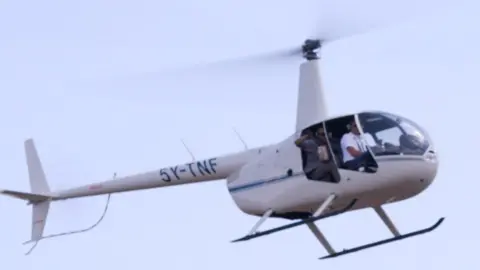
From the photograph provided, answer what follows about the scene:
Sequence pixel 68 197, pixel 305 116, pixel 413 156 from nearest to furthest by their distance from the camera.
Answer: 1. pixel 413 156
2. pixel 305 116
3. pixel 68 197

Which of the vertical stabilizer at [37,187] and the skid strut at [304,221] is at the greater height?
the vertical stabilizer at [37,187]

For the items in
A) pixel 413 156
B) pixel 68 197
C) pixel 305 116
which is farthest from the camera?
pixel 68 197

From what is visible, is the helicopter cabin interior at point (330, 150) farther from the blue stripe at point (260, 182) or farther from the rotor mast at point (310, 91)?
the rotor mast at point (310, 91)

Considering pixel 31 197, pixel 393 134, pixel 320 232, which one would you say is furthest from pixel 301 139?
pixel 31 197

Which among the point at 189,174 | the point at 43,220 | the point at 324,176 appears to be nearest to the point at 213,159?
the point at 189,174

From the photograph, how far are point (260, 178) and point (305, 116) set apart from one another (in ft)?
→ 4.52

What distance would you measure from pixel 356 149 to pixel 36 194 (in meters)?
9.20

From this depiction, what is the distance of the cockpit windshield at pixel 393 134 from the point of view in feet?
84.7

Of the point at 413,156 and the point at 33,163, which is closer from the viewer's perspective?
the point at 413,156

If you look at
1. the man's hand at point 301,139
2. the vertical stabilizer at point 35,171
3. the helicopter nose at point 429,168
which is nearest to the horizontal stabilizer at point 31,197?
the vertical stabilizer at point 35,171

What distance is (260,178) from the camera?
27562 millimetres

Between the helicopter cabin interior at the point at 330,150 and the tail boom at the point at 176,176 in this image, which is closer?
the helicopter cabin interior at the point at 330,150

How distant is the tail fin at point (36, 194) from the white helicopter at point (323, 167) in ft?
15.7

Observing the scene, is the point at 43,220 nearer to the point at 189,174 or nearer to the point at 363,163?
the point at 189,174
